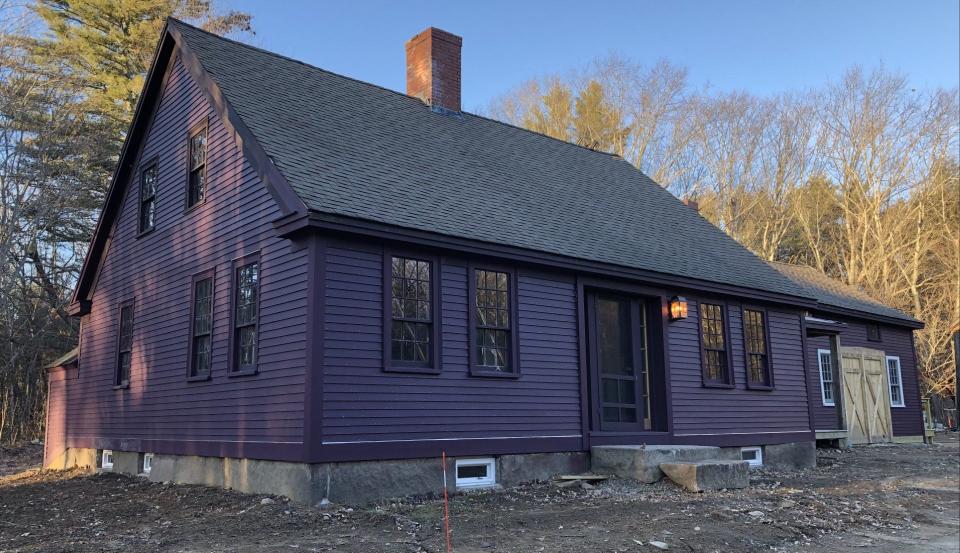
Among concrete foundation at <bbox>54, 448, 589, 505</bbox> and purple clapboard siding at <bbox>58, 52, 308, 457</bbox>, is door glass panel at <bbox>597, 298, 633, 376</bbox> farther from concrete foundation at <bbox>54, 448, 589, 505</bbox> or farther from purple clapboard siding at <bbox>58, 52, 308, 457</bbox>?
purple clapboard siding at <bbox>58, 52, 308, 457</bbox>

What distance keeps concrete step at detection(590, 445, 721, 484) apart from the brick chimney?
7.86 m

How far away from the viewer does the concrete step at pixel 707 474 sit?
32.6 ft

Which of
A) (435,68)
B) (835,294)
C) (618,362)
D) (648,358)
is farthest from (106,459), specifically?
(835,294)

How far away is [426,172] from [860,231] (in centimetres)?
2681

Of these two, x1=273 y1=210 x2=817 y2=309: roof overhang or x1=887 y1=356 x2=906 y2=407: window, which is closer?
x1=273 y1=210 x2=817 y2=309: roof overhang

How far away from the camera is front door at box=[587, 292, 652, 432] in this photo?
474 inches

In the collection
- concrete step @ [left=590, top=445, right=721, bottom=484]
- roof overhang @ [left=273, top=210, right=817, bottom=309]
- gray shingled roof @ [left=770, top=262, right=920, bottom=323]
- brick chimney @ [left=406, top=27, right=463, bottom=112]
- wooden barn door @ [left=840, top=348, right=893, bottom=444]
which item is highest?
brick chimney @ [left=406, top=27, right=463, bottom=112]

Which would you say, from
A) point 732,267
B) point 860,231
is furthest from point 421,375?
point 860,231

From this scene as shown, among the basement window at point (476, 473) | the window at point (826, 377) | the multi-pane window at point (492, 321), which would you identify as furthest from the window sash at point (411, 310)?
the window at point (826, 377)

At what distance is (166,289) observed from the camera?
12375 millimetres

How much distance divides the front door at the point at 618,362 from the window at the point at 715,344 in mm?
1345

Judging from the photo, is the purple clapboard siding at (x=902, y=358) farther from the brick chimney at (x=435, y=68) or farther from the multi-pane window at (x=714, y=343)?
the brick chimney at (x=435, y=68)

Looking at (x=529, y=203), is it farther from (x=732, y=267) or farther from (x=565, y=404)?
(x=732, y=267)

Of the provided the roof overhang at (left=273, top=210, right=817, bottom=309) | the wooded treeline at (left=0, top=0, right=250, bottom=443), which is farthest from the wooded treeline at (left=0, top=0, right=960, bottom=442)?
the roof overhang at (left=273, top=210, right=817, bottom=309)
